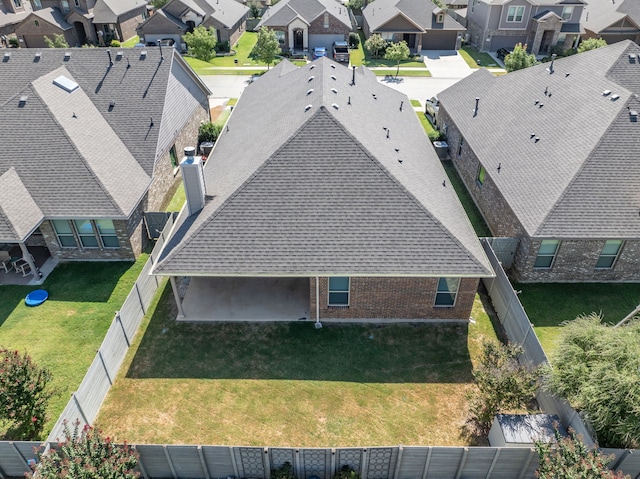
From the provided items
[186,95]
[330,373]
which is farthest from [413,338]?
[186,95]

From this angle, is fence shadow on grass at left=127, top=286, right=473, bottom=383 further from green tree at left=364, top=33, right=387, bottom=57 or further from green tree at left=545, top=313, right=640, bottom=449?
green tree at left=364, top=33, right=387, bottom=57

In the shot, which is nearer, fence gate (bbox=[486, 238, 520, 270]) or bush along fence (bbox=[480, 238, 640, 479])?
bush along fence (bbox=[480, 238, 640, 479])

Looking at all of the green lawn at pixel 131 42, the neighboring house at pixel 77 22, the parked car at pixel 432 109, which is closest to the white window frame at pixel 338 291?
the parked car at pixel 432 109

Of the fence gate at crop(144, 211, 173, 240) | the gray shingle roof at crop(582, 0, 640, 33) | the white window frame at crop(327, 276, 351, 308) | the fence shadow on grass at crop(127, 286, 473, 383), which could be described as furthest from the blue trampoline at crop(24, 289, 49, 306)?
the gray shingle roof at crop(582, 0, 640, 33)

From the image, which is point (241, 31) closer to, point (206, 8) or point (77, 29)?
point (206, 8)

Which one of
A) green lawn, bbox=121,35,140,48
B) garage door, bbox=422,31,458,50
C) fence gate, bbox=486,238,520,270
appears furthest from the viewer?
green lawn, bbox=121,35,140,48

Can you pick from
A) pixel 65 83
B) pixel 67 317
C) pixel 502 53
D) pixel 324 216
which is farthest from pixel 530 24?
pixel 67 317

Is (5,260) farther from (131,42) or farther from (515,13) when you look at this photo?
(515,13)
